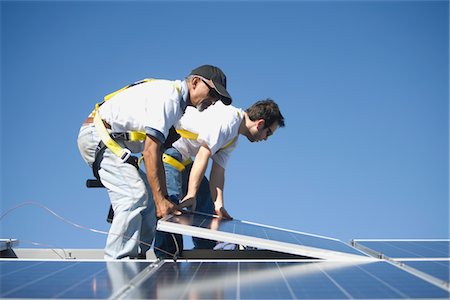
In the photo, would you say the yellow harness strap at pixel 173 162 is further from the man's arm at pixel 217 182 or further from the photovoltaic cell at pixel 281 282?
the photovoltaic cell at pixel 281 282

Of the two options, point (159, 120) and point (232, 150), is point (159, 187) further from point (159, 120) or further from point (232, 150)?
point (232, 150)

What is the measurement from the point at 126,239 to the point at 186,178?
2181 mm

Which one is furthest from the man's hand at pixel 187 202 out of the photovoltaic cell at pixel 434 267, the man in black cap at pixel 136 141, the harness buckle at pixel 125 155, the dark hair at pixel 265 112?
the photovoltaic cell at pixel 434 267

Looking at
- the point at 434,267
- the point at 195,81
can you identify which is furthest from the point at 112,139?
the point at 434,267

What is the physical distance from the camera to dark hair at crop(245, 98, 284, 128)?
618 centimetres

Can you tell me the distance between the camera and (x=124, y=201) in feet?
14.8

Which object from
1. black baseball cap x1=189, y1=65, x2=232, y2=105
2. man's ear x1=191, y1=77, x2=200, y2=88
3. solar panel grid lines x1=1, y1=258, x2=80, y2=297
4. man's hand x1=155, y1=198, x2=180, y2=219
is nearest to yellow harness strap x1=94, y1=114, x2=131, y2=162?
man's hand x1=155, y1=198, x2=180, y2=219

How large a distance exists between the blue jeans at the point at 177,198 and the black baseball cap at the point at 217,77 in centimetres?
130

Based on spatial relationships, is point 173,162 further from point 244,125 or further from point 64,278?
point 64,278

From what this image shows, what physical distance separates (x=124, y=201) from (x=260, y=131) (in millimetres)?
2239

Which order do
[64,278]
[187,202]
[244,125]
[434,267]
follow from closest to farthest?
[64,278]
[434,267]
[187,202]
[244,125]

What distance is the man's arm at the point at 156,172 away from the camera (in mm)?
4449

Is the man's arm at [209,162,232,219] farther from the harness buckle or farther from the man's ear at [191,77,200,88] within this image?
the harness buckle

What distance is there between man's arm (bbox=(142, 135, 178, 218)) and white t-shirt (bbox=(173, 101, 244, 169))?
117cm
